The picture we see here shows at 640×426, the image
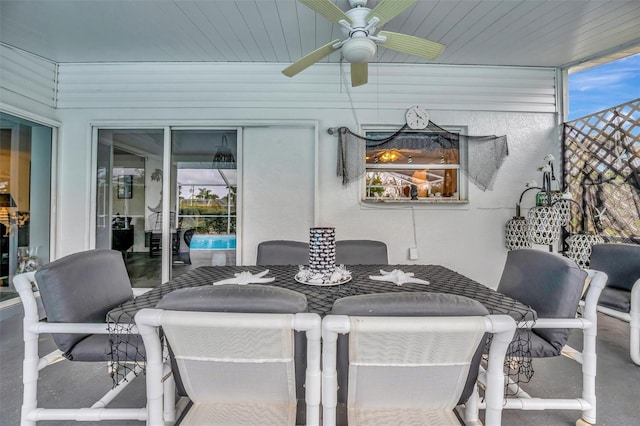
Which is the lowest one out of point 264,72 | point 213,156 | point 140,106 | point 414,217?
point 414,217

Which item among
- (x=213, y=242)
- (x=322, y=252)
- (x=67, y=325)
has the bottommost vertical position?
(x=67, y=325)

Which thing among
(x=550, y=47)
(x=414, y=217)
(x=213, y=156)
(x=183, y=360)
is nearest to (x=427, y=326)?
(x=183, y=360)

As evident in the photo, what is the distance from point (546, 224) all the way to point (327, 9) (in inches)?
113

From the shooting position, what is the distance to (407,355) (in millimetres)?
851

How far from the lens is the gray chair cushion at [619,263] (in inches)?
94.8

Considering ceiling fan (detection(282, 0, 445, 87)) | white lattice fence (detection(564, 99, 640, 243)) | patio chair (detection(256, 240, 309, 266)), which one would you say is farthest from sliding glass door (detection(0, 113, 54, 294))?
white lattice fence (detection(564, 99, 640, 243))

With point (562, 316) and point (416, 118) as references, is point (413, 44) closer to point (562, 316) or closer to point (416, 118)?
point (416, 118)

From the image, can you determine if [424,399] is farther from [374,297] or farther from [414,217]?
[414,217]

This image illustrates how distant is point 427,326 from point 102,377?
7.45ft

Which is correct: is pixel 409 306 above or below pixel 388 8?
below

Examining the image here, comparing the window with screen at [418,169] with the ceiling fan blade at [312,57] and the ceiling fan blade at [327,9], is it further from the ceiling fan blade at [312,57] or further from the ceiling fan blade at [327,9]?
the ceiling fan blade at [327,9]

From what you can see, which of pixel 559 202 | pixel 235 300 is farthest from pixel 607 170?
pixel 235 300

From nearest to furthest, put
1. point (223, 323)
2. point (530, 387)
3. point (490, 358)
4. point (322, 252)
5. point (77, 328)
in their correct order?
point (223, 323) → point (490, 358) → point (77, 328) → point (322, 252) → point (530, 387)

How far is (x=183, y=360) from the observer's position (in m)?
0.92
